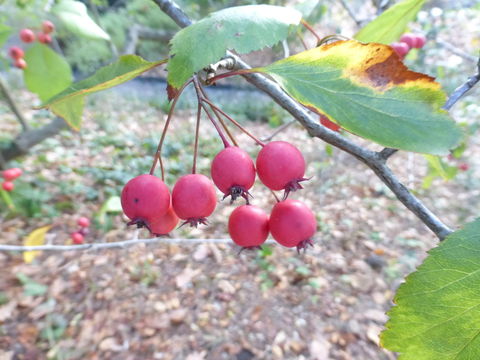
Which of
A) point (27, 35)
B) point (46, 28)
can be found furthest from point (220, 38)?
point (27, 35)

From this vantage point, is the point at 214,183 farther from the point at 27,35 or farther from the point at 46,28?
the point at 27,35

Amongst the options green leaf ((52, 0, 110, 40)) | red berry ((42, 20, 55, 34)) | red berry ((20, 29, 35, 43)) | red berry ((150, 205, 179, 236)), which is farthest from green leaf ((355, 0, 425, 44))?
red berry ((20, 29, 35, 43))

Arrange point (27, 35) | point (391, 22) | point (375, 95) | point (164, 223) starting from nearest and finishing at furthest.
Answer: point (375, 95)
point (164, 223)
point (391, 22)
point (27, 35)

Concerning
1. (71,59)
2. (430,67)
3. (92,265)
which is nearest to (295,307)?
(92,265)

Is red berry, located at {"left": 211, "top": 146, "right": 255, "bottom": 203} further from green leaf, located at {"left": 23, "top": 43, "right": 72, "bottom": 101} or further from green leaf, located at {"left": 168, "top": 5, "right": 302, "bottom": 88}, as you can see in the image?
green leaf, located at {"left": 23, "top": 43, "right": 72, "bottom": 101}

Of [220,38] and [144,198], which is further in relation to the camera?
[144,198]

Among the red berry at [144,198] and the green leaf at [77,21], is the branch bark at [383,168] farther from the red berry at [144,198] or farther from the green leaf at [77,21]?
the green leaf at [77,21]

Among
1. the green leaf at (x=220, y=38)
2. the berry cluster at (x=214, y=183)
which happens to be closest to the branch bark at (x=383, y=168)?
the berry cluster at (x=214, y=183)
